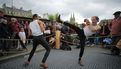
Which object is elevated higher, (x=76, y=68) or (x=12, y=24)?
(x=12, y=24)

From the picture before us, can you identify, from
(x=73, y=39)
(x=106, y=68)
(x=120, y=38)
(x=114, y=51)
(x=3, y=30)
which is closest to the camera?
(x=106, y=68)

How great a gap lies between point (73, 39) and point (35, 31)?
670 cm

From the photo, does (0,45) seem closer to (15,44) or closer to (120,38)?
(15,44)

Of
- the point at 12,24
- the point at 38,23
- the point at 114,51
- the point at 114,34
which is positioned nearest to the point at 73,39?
the point at 114,51

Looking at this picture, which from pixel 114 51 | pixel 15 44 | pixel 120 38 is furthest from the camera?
pixel 15 44

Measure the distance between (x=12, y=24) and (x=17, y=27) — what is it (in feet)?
1.08

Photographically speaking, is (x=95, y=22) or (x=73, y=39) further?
(x=73, y=39)

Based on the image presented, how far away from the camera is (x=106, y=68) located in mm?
3100

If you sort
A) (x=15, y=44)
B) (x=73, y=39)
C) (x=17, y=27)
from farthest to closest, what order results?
(x=73, y=39) < (x=15, y=44) < (x=17, y=27)

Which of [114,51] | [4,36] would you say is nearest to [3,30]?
[4,36]

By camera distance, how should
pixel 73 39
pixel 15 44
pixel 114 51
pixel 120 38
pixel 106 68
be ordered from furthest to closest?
pixel 73 39
pixel 15 44
pixel 114 51
pixel 120 38
pixel 106 68

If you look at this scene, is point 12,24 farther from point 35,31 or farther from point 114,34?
point 114,34

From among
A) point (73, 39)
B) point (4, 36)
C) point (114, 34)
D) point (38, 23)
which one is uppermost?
point (38, 23)

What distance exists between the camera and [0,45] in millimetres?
4801
